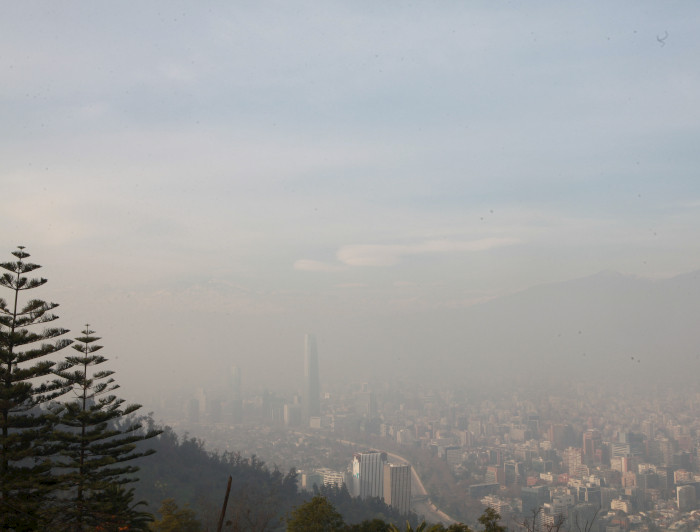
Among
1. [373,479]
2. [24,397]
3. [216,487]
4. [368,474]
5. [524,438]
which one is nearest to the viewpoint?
[24,397]

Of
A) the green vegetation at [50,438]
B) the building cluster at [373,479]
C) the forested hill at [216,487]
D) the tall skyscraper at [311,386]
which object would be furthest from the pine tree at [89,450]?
the tall skyscraper at [311,386]

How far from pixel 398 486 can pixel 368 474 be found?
270 inches

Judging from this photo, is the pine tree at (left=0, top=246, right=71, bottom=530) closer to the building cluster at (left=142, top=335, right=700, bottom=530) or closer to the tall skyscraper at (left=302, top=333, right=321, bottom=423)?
the building cluster at (left=142, top=335, right=700, bottom=530)

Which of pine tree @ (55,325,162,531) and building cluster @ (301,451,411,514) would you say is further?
building cluster @ (301,451,411,514)

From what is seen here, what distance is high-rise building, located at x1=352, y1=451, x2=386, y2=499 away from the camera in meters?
69.4

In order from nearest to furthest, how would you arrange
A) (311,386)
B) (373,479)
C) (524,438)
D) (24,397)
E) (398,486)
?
(24,397), (398,486), (373,479), (524,438), (311,386)

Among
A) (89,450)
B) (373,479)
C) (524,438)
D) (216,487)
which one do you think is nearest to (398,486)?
(373,479)

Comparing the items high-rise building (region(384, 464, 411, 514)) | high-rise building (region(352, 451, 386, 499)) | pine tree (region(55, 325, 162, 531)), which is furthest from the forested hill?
pine tree (region(55, 325, 162, 531))

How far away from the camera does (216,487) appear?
47.9 meters

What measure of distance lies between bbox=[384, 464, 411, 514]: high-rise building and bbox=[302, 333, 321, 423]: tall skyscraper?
6131cm

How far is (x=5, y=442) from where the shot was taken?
12773mm

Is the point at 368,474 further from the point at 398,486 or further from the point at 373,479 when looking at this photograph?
the point at 398,486

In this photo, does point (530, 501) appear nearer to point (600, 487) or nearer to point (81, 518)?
point (600, 487)

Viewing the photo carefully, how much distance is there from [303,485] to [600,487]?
3252 centimetres
